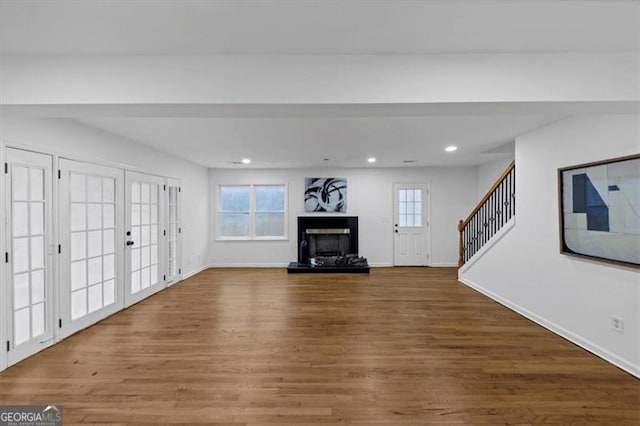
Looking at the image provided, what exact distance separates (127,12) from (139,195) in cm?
359

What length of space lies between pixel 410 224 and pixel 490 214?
2.15 m

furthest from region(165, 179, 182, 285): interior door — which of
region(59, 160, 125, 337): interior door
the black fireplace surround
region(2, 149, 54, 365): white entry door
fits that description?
the black fireplace surround

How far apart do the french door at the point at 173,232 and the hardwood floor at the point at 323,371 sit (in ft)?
4.76

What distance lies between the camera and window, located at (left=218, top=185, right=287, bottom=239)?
7188 millimetres

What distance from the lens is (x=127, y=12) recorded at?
153cm

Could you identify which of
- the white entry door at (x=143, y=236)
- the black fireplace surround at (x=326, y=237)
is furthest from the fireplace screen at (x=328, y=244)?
the white entry door at (x=143, y=236)

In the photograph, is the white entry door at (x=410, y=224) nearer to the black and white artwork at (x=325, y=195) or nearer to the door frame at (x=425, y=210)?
the door frame at (x=425, y=210)

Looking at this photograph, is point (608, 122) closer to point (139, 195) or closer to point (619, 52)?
point (619, 52)

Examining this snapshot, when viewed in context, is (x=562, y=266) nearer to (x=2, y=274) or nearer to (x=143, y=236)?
(x=2, y=274)

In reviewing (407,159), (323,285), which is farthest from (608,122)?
(323,285)

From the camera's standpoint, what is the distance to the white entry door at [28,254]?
8.56 feet

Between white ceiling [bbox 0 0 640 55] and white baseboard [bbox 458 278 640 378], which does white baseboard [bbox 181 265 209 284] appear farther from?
white baseboard [bbox 458 278 640 378]

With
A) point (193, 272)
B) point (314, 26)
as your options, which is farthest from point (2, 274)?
point (193, 272)

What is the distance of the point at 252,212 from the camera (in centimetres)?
718
